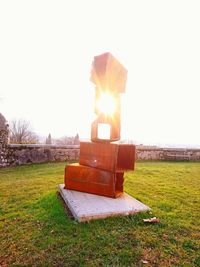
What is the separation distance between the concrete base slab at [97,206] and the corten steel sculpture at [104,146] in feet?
0.64

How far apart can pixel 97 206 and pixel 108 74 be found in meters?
2.44

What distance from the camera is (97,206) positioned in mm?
3518

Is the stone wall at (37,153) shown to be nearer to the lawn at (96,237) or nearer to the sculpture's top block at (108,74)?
the lawn at (96,237)

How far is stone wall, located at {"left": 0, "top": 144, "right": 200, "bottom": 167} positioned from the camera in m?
10.6

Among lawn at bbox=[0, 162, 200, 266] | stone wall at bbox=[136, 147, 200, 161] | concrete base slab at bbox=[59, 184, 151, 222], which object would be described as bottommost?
lawn at bbox=[0, 162, 200, 266]

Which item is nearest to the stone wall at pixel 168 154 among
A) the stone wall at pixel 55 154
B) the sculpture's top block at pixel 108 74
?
the stone wall at pixel 55 154

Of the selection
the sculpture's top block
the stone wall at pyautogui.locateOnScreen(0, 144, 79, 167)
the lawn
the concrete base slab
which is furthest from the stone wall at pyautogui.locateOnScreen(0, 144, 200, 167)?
the sculpture's top block

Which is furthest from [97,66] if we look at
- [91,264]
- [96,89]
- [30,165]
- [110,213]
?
[30,165]

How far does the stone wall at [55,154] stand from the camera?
1062cm

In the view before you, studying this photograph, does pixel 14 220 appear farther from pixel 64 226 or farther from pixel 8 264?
pixel 8 264

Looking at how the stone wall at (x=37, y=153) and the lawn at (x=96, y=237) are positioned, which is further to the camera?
the stone wall at (x=37, y=153)

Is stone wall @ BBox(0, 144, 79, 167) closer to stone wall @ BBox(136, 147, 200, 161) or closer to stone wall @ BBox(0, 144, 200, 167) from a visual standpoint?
stone wall @ BBox(0, 144, 200, 167)

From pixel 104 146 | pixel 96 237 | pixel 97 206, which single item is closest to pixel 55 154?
pixel 104 146

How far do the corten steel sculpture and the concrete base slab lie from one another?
20 centimetres
